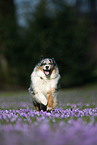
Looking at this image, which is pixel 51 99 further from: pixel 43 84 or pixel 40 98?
pixel 43 84

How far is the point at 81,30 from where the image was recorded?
97.0ft

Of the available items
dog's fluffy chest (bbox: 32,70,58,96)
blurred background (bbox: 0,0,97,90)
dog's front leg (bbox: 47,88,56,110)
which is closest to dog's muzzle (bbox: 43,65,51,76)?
dog's fluffy chest (bbox: 32,70,58,96)

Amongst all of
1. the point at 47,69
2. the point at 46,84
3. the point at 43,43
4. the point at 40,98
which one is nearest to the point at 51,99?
the point at 40,98

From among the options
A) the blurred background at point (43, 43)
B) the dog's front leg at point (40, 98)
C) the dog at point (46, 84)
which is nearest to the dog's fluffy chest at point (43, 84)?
the dog at point (46, 84)

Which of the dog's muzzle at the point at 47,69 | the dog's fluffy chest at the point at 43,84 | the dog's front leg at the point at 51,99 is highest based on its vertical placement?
the dog's muzzle at the point at 47,69

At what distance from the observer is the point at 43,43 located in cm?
2677

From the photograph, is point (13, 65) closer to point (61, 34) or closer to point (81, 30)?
point (61, 34)

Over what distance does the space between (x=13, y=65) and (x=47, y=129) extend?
24.6 m

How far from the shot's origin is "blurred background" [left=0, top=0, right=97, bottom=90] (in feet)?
89.9

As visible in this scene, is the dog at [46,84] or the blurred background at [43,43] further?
the blurred background at [43,43]

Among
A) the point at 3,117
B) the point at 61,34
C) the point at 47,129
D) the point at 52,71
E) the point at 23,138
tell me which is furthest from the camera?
the point at 61,34

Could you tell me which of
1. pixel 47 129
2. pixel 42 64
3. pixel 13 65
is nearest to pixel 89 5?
pixel 13 65

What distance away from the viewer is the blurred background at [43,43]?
27391 mm

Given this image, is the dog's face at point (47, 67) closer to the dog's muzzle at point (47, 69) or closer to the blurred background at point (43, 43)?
the dog's muzzle at point (47, 69)
